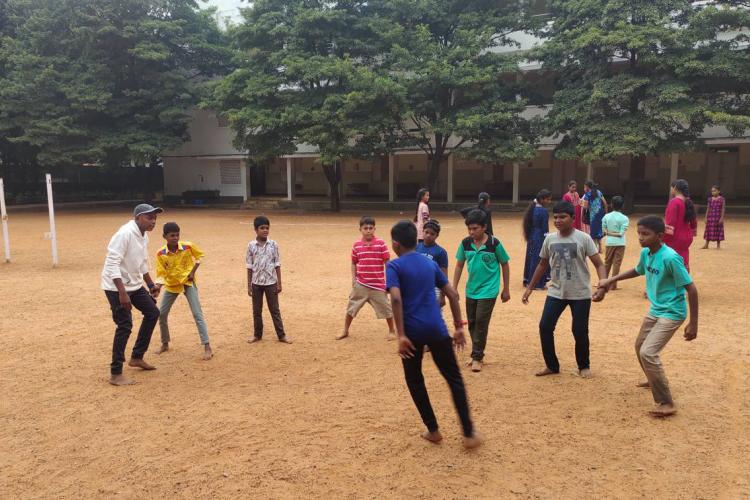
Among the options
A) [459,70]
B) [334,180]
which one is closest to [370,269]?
[459,70]

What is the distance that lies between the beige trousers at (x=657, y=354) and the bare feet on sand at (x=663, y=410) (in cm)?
3

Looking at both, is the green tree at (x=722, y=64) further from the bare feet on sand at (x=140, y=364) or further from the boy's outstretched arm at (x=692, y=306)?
the bare feet on sand at (x=140, y=364)

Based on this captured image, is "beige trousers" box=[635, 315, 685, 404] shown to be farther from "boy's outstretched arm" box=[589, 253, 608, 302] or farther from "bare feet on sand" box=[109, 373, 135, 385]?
"bare feet on sand" box=[109, 373, 135, 385]

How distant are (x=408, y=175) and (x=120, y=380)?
96.0 ft

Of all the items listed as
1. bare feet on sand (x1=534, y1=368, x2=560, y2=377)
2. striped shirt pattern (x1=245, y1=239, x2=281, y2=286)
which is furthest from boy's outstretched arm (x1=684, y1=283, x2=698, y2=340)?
striped shirt pattern (x1=245, y1=239, x2=281, y2=286)

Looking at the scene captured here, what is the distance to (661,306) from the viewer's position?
4.22 m

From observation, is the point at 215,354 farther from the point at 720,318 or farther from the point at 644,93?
the point at 644,93

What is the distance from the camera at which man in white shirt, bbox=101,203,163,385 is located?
16.3 ft

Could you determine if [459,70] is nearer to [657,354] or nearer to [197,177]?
[197,177]

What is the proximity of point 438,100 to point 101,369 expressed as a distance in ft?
66.0

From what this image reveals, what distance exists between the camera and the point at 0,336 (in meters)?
6.74

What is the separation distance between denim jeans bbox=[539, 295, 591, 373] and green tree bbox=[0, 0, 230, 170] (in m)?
24.7

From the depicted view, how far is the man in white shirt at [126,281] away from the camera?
4.98 m

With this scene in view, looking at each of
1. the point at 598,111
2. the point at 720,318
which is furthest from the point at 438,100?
the point at 720,318
